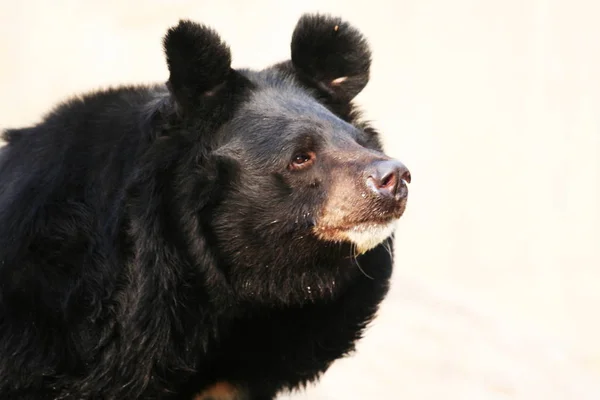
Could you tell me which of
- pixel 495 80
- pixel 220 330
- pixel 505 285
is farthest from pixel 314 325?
pixel 495 80

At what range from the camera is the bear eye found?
372cm

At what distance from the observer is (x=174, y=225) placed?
375 centimetres

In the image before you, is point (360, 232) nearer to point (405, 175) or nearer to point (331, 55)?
point (405, 175)

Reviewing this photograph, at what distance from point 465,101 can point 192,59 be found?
10.1 m

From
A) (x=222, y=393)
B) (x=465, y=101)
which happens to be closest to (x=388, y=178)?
(x=222, y=393)

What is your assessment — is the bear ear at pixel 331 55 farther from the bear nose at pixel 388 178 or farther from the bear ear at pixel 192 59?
the bear nose at pixel 388 178

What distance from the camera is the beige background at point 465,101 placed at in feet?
38.8

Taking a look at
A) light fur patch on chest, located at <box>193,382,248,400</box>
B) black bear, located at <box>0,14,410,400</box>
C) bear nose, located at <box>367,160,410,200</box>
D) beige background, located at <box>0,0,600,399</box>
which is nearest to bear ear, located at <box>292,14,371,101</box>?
black bear, located at <box>0,14,410,400</box>

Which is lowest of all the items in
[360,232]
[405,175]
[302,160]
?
[360,232]

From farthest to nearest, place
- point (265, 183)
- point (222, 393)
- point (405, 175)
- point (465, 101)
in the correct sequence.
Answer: point (465, 101) → point (222, 393) → point (265, 183) → point (405, 175)

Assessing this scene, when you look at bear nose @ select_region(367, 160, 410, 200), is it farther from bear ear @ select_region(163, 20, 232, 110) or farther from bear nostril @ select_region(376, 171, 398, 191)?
bear ear @ select_region(163, 20, 232, 110)

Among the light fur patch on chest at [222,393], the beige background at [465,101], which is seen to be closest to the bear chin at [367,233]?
the light fur patch on chest at [222,393]

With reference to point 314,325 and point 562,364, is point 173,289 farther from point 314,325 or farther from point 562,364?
point 562,364

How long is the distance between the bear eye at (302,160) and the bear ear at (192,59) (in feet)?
1.49
